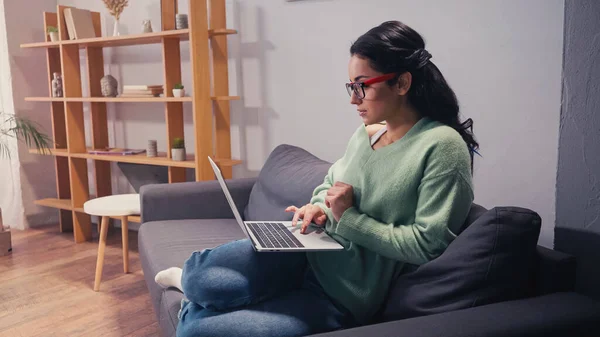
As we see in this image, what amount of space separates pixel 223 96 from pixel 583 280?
2246 millimetres

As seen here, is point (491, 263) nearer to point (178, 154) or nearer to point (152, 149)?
point (178, 154)

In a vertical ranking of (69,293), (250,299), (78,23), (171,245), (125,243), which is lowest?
(69,293)

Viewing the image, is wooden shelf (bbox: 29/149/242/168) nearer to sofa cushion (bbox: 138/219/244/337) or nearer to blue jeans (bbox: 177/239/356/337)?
sofa cushion (bbox: 138/219/244/337)

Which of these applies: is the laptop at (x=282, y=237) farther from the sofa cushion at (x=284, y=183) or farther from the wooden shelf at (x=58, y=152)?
the wooden shelf at (x=58, y=152)

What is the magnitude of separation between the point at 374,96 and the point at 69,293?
7.01ft

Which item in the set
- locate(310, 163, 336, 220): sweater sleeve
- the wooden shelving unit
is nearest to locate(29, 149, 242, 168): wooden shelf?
the wooden shelving unit

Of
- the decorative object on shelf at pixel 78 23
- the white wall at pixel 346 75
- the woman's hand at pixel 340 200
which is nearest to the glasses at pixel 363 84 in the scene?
the woman's hand at pixel 340 200

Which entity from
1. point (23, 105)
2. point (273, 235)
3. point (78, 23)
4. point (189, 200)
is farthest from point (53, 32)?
point (273, 235)

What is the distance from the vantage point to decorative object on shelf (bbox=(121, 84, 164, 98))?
3434 mm

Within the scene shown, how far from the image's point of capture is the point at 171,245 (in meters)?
2.36

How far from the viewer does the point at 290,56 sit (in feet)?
10.2

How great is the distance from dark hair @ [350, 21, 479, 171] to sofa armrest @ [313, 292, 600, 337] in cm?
46

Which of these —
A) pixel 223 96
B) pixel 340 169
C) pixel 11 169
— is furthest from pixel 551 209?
pixel 11 169

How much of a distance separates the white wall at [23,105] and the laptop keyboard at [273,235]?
3177mm
